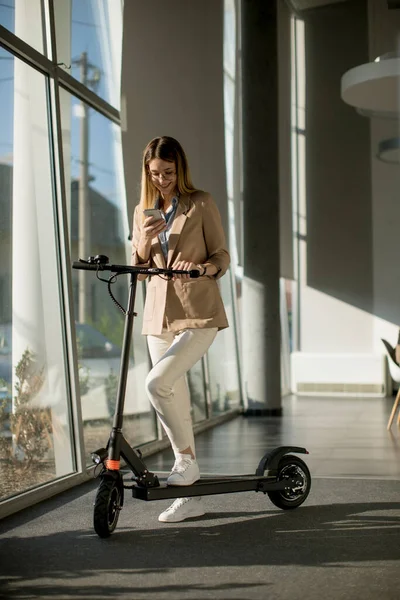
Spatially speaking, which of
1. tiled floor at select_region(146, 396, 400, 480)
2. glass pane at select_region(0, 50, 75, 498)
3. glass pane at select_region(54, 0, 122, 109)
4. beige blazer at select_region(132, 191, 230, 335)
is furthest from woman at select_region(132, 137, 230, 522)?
glass pane at select_region(54, 0, 122, 109)

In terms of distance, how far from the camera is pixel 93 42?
5.74 metres

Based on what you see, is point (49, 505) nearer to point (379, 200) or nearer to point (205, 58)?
point (205, 58)

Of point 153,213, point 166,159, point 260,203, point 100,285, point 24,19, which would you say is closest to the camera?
point 153,213

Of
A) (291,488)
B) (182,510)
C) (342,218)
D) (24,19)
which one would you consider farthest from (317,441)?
(342,218)

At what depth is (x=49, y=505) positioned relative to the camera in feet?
13.4

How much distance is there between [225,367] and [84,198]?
363 cm

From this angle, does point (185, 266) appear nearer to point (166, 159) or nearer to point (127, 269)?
point (127, 269)

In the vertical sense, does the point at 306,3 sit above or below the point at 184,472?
above

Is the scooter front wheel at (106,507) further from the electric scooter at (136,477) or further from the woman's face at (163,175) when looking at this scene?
the woman's face at (163,175)

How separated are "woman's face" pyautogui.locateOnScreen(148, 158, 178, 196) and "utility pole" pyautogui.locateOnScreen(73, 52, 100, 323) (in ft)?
6.71

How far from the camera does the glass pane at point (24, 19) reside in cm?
441

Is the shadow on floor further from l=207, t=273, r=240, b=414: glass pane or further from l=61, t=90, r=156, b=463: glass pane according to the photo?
l=207, t=273, r=240, b=414: glass pane

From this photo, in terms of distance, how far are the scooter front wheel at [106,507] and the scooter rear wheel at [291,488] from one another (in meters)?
0.81

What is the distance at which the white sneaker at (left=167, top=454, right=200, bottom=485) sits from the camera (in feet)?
11.6
